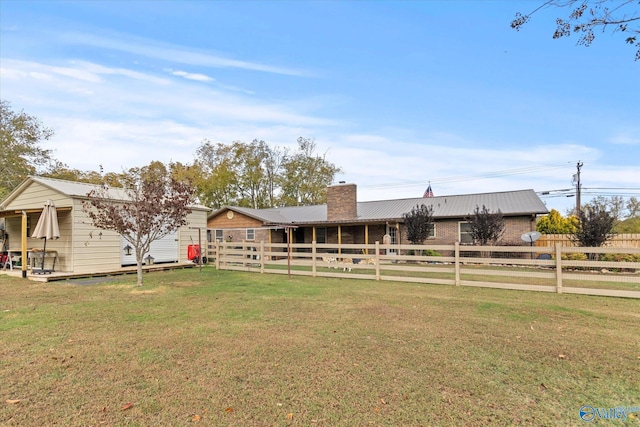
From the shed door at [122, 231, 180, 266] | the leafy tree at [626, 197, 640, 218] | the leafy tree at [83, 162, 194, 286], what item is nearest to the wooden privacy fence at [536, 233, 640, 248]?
the leafy tree at [83, 162, 194, 286]

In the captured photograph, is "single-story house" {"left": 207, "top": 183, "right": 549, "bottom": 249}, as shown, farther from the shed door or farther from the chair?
the chair

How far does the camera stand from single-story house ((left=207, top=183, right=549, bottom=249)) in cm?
1841

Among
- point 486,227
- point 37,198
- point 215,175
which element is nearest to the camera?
point 37,198

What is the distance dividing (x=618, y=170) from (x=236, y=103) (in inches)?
1198

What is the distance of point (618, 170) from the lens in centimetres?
2772

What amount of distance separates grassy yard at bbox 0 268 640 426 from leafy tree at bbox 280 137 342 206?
29693mm

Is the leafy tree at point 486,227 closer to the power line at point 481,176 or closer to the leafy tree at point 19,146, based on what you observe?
the power line at point 481,176

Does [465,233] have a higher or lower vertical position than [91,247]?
higher

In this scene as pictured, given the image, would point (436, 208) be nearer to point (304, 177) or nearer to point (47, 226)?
point (47, 226)

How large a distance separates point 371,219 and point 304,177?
60.2 feet

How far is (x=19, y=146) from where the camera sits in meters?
25.1

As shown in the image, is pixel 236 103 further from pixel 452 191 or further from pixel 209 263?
pixel 452 191

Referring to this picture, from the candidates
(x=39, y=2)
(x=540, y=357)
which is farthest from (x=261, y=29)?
(x=540, y=357)

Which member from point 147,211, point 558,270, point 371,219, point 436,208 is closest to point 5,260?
point 147,211
